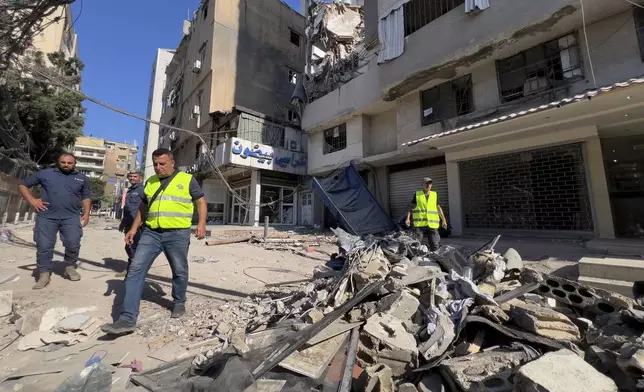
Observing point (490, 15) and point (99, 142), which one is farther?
point (99, 142)

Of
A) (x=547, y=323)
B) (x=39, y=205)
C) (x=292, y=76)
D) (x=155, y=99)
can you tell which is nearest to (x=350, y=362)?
(x=547, y=323)

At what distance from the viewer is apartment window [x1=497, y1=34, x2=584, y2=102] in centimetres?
710

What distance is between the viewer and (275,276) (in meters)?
4.86

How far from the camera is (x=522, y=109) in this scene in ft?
25.2

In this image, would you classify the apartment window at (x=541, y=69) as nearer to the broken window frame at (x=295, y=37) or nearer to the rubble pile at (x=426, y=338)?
the rubble pile at (x=426, y=338)

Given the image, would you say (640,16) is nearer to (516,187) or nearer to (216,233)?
(516,187)

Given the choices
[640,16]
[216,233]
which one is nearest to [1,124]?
[216,233]

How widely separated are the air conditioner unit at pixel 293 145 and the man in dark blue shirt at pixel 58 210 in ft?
41.6

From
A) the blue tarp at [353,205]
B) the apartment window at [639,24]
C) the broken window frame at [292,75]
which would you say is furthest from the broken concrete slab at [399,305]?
the broken window frame at [292,75]

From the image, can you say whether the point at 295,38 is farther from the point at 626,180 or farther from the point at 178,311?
the point at 178,311

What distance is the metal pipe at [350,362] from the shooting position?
1.65 m

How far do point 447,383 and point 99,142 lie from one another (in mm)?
78991

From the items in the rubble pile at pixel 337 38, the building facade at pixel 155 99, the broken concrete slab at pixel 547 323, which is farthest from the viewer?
the building facade at pixel 155 99

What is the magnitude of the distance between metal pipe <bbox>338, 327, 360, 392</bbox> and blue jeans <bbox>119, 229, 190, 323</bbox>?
6.46ft
